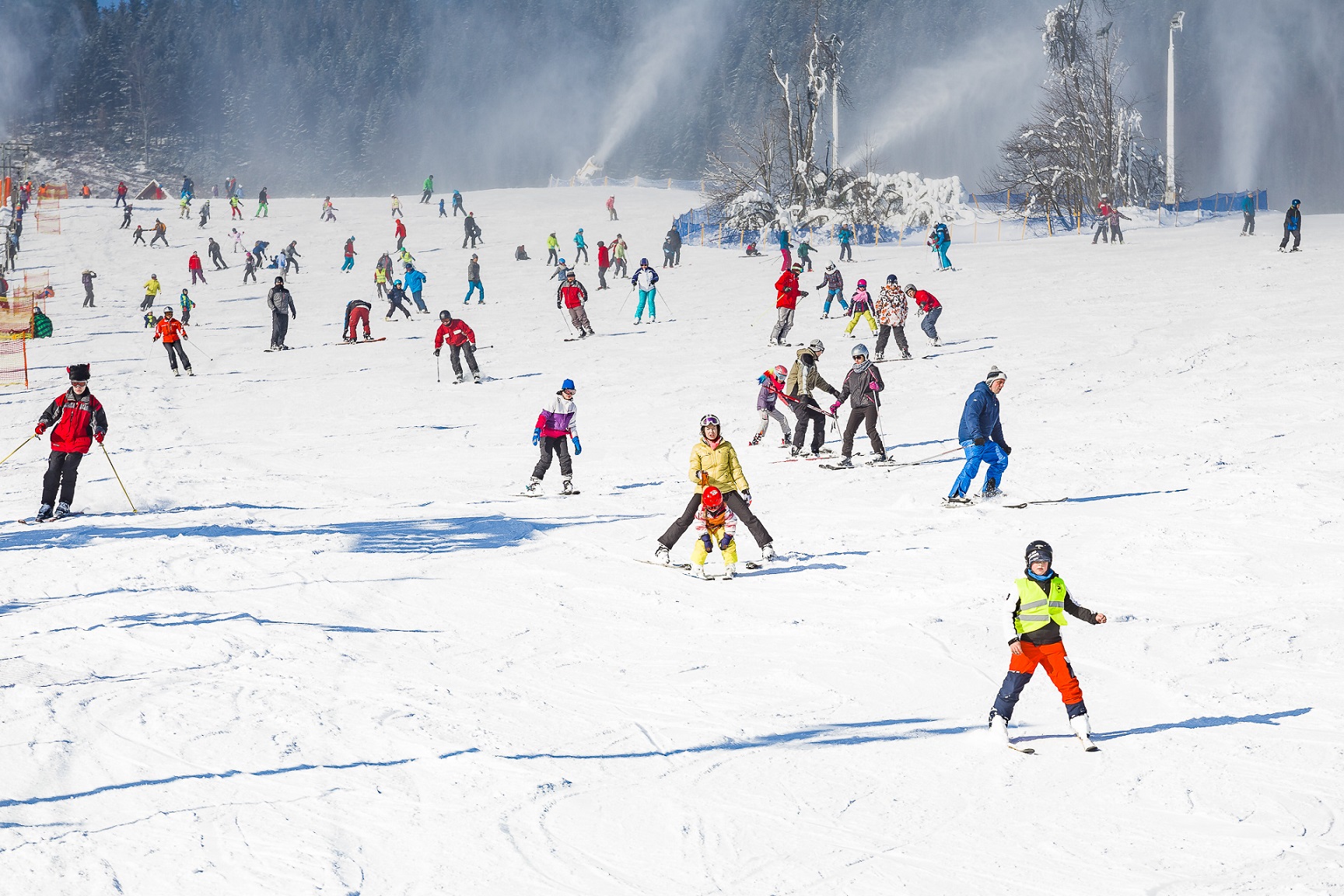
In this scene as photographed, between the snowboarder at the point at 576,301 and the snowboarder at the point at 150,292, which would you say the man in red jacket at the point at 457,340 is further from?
the snowboarder at the point at 150,292

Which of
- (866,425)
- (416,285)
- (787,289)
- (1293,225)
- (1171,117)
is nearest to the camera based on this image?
(866,425)

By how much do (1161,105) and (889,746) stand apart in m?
83.5

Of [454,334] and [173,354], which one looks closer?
[454,334]

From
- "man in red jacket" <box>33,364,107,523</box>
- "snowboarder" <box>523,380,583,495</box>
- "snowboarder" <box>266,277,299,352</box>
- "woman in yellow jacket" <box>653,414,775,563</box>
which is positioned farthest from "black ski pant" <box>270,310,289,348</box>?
"woman in yellow jacket" <box>653,414,775,563</box>

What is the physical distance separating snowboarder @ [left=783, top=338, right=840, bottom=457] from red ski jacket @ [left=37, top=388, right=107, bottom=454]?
25.0 ft

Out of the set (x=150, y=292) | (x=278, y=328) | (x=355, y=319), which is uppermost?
(x=150, y=292)

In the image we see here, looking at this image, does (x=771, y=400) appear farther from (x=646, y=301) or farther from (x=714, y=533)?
(x=646, y=301)

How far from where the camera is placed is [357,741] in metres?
6.46

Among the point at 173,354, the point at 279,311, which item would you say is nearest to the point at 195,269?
the point at 279,311

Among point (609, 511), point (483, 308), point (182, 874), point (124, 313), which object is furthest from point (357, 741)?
point (124, 313)

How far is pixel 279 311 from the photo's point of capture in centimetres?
2547

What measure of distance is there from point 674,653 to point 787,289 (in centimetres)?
1412

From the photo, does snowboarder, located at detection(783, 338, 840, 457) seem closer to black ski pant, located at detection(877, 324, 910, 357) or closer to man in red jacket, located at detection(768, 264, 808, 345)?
black ski pant, located at detection(877, 324, 910, 357)

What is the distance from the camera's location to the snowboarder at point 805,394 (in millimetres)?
14617
